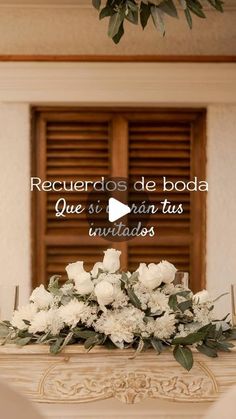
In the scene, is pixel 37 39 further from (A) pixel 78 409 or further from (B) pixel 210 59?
(A) pixel 78 409

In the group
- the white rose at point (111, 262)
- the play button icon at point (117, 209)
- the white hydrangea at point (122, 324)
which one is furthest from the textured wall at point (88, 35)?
the white hydrangea at point (122, 324)

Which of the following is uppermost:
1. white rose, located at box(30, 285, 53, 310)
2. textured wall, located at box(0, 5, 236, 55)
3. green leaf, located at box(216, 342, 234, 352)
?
textured wall, located at box(0, 5, 236, 55)

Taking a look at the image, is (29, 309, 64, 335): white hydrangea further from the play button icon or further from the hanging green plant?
the play button icon

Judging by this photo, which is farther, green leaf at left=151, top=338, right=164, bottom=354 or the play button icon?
the play button icon

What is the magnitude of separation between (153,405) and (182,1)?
1124mm

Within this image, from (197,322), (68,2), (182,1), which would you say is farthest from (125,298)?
(68,2)

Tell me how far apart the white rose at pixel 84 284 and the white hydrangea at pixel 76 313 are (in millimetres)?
39

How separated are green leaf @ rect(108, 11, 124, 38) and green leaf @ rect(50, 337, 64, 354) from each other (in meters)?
0.90

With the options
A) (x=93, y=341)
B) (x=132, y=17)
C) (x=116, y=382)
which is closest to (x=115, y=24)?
(x=132, y=17)

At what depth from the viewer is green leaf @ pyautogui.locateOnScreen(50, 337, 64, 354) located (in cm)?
194

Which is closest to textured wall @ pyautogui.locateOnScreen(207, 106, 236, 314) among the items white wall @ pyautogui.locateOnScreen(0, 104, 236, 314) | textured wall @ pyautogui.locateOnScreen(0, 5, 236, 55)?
white wall @ pyautogui.locateOnScreen(0, 104, 236, 314)

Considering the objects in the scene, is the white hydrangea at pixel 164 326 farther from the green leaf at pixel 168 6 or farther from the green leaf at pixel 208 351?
Result: the green leaf at pixel 168 6

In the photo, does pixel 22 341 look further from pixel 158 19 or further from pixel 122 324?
pixel 158 19

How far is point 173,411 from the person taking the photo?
78.4 inches
